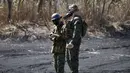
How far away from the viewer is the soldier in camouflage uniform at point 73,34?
323 inches

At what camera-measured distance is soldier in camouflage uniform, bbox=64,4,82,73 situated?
26.9 ft

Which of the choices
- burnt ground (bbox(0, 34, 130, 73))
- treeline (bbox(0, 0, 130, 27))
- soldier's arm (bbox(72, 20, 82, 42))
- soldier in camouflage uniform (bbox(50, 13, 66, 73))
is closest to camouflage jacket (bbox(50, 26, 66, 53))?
soldier in camouflage uniform (bbox(50, 13, 66, 73))

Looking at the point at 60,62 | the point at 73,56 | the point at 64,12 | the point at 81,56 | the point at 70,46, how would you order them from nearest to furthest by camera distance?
the point at 60,62 < the point at 70,46 < the point at 73,56 < the point at 81,56 < the point at 64,12

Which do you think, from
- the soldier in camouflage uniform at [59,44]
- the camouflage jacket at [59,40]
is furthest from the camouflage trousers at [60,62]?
the camouflage jacket at [59,40]

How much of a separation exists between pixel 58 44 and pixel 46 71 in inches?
95.6

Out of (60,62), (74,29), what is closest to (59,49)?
(60,62)

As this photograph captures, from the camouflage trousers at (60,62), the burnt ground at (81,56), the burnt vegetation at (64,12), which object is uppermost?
the burnt vegetation at (64,12)

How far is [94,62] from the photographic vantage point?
39.9 feet

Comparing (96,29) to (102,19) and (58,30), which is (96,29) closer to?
(102,19)

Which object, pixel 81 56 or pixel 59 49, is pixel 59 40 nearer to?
pixel 59 49

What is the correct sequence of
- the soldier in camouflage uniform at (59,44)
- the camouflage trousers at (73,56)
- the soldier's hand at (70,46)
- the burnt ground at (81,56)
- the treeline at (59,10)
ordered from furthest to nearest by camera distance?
the treeline at (59,10), the burnt ground at (81,56), the camouflage trousers at (73,56), the soldier's hand at (70,46), the soldier in camouflage uniform at (59,44)

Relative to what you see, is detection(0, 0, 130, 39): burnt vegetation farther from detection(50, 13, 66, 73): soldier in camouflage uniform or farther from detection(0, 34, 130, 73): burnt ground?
detection(50, 13, 66, 73): soldier in camouflage uniform

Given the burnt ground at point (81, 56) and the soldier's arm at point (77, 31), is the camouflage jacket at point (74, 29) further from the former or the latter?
the burnt ground at point (81, 56)

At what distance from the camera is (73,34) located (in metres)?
8.25
